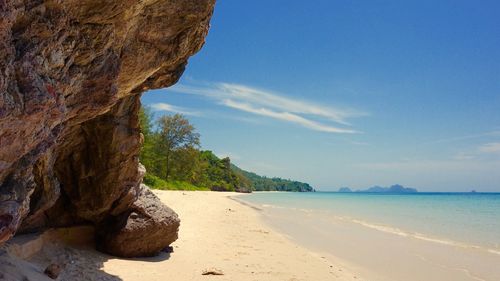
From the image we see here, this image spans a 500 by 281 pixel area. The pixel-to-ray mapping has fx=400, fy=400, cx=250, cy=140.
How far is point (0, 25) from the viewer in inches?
134

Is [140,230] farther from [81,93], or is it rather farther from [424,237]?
[424,237]

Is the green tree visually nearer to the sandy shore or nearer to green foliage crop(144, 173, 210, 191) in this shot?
green foliage crop(144, 173, 210, 191)

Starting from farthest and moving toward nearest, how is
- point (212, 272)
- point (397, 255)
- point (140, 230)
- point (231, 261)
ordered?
point (397, 255) < point (231, 261) < point (140, 230) < point (212, 272)

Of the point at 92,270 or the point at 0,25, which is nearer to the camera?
the point at 0,25

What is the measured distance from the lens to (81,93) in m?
5.53

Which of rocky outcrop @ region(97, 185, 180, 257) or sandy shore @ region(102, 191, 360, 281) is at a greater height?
rocky outcrop @ region(97, 185, 180, 257)

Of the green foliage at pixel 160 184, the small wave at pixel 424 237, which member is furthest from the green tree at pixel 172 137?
the small wave at pixel 424 237

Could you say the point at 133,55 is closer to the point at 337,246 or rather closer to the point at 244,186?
the point at 337,246

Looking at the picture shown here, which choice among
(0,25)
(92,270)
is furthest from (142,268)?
(0,25)

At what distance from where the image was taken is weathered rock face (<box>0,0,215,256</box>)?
389cm

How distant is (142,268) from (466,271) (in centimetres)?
855

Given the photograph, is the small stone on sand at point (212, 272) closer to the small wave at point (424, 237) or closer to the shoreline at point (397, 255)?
the shoreline at point (397, 255)

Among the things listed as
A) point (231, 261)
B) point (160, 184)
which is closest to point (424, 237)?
point (231, 261)

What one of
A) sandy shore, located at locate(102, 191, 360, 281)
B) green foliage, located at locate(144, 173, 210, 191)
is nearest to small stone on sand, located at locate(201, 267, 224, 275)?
sandy shore, located at locate(102, 191, 360, 281)
